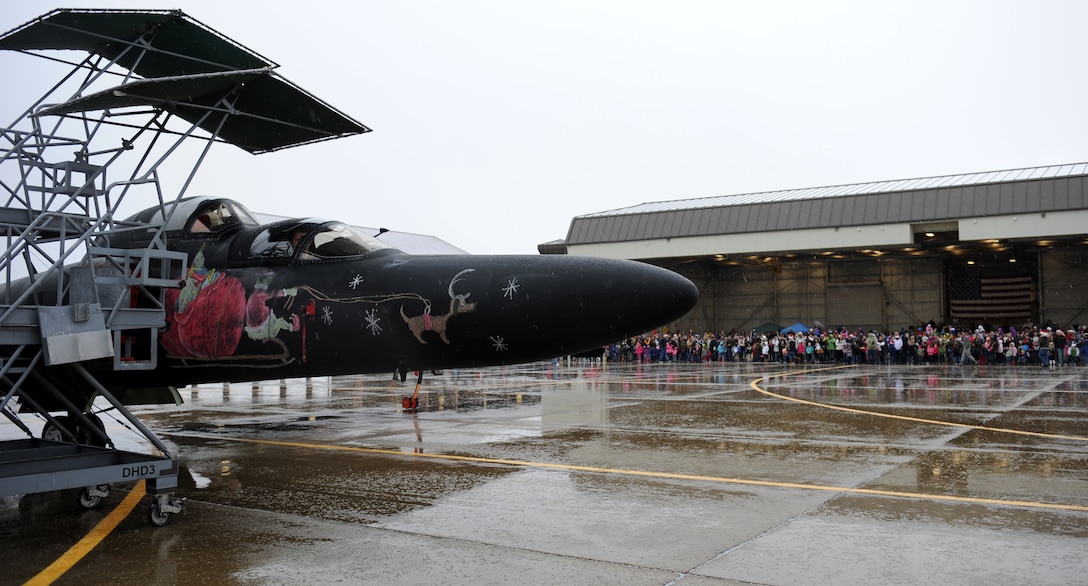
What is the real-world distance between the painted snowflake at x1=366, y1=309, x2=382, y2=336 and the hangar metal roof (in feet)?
120

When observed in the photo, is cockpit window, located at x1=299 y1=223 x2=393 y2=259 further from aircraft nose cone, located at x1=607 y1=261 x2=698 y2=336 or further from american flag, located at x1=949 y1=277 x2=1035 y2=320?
american flag, located at x1=949 y1=277 x2=1035 y2=320

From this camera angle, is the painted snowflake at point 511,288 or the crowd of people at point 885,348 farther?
the crowd of people at point 885,348

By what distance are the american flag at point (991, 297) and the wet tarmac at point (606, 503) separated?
34146mm

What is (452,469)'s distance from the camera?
895cm

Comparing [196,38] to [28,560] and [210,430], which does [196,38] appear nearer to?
[28,560]

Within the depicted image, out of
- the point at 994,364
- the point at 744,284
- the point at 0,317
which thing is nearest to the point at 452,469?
the point at 0,317

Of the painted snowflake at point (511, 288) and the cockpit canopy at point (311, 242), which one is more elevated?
the cockpit canopy at point (311, 242)

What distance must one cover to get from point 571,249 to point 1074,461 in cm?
3954

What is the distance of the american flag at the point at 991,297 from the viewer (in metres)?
44.0

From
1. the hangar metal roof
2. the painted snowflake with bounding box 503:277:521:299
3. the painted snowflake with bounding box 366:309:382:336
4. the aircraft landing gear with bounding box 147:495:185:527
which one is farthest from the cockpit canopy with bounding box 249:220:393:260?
the hangar metal roof

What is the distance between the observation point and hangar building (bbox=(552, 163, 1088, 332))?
36.6 metres

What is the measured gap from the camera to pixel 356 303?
7258mm

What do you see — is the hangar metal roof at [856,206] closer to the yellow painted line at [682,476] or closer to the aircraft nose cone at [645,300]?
the yellow painted line at [682,476]

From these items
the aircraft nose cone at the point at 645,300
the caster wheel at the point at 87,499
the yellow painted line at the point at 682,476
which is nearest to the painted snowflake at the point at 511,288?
the aircraft nose cone at the point at 645,300
